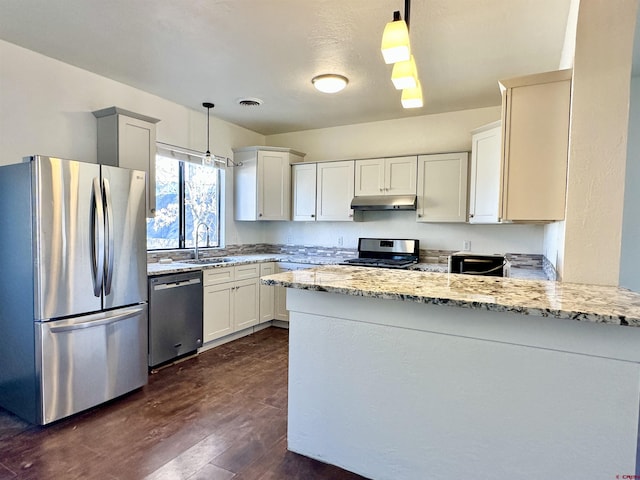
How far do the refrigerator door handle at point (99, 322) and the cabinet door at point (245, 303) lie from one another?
1.30 meters

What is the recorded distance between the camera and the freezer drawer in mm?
2223

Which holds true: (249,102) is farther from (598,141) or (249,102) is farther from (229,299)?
(598,141)

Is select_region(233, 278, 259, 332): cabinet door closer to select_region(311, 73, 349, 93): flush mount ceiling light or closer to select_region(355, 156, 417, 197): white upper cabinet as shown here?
select_region(355, 156, 417, 197): white upper cabinet

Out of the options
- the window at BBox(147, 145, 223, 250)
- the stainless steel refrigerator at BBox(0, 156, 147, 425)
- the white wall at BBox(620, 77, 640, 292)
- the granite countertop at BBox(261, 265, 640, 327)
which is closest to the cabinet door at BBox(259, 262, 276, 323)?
the window at BBox(147, 145, 223, 250)

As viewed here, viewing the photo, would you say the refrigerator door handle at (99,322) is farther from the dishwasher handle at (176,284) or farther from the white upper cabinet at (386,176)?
the white upper cabinet at (386,176)

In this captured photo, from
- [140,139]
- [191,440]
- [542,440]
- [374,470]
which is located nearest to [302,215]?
[140,139]

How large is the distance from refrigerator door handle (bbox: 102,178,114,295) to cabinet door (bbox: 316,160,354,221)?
2.52 meters

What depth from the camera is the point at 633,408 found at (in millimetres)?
1279

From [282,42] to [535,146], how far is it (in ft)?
5.85

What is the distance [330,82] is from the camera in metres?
3.09

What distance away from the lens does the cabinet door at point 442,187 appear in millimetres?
3758

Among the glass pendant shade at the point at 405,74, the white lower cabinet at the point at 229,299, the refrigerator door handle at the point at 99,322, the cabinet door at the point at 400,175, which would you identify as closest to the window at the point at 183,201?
the white lower cabinet at the point at 229,299

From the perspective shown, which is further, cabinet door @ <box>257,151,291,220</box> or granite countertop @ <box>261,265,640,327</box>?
cabinet door @ <box>257,151,291,220</box>

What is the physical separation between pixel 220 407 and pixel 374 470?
125 cm
